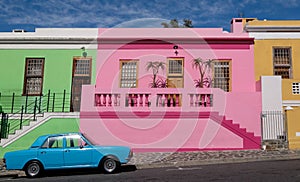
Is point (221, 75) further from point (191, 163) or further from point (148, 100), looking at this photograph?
point (191, 163)

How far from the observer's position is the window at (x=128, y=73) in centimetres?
1575

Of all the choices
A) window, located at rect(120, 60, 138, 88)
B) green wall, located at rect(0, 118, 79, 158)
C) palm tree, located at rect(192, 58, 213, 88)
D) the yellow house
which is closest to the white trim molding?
the yellow house

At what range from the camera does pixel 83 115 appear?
12.8 m

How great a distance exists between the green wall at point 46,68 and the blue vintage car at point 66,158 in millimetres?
6744

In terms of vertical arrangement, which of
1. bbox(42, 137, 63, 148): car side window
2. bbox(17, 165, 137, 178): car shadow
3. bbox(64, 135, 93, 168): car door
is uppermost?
bbox(42, 137, 63, 148): car side window

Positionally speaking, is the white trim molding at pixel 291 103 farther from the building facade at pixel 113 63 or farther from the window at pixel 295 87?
the building facade at pixel 113 63

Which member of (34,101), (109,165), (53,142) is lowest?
(109,165)

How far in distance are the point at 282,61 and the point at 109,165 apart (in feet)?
36.8

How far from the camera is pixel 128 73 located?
625 inches

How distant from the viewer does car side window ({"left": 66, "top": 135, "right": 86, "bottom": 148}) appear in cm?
934

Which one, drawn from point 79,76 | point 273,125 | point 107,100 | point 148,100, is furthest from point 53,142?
point 273,125

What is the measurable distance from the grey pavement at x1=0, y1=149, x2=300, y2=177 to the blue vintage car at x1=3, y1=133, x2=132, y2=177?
1.02 m

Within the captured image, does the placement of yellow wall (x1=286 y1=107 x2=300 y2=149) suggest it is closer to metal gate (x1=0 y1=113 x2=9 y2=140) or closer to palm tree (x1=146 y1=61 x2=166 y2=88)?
palm tree (x1=146 y1=61 x2=166 y2=88)

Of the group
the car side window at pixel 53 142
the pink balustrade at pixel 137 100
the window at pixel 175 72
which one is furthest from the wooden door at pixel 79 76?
the car side window at pixel 53 142
